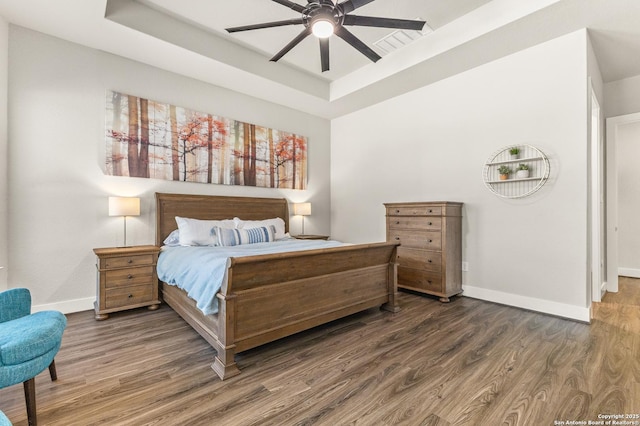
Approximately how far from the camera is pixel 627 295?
13.0 ft

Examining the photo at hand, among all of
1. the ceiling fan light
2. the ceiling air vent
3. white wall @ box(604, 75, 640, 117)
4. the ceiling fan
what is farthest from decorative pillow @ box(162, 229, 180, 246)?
white wall @ box(604, 75, 640, 117)

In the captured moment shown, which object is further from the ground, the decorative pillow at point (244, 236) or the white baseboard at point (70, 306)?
the decorative pillow at point (244, 236)

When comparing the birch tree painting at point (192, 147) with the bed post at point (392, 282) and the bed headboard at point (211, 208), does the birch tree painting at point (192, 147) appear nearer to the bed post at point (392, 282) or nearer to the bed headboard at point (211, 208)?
the bed headboard at point (211, 208)

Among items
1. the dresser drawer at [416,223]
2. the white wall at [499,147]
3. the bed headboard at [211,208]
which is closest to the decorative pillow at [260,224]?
the bed headboard at [211,208]

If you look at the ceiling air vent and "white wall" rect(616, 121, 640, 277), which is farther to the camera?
"white wall" rect(616, 121, 640, 277)

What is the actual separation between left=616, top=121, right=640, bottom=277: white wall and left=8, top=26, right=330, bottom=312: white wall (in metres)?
7.53

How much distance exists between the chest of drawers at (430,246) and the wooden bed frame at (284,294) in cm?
72

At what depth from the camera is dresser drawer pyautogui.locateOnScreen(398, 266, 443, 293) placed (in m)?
3.69

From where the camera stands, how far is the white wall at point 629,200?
16.9 feet

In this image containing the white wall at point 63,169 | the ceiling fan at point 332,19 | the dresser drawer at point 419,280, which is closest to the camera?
the ceiling fan at point 332,19

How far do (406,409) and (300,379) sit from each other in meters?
0.69

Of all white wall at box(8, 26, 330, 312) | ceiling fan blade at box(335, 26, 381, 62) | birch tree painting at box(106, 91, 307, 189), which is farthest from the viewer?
birch tree painting at box(106, 91, 307, 189)

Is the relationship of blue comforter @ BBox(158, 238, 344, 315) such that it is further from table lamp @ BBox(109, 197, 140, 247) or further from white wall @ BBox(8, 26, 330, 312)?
white wall @ BBox(8, 26, 330, 312)

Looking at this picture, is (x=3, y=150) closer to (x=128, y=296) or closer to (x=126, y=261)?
(x=126, y=261)
